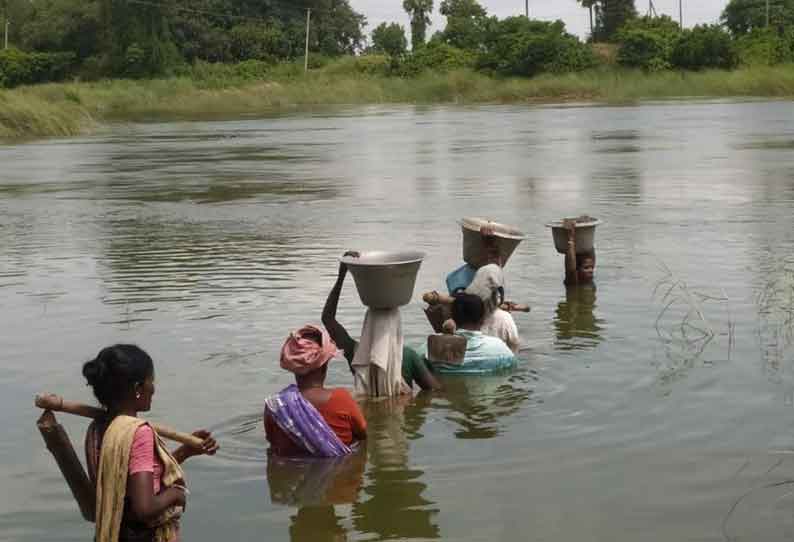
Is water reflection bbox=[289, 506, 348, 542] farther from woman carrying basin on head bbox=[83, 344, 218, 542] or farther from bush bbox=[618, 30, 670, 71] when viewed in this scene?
bush bbox=[618, 30, 670, 71]

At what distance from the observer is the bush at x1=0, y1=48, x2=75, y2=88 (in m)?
82.6

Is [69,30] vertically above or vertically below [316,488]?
above

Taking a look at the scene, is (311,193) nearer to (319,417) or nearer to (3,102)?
(319,417)

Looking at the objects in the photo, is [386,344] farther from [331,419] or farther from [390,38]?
[390,38]

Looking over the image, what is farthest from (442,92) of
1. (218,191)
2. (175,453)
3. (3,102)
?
(175,453)

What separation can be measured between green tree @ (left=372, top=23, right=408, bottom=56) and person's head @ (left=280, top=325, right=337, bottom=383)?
335ft

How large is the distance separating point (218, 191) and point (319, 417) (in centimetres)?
1531

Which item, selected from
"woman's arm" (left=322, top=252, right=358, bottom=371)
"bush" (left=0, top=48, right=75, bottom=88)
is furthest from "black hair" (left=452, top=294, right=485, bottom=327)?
"bush" (left=0, top=48, right=75, bottom=88)

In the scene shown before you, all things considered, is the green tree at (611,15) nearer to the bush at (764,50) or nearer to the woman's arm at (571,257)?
the bush at (764,50)

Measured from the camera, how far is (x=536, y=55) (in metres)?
76.3

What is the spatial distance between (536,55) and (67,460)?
242 ft

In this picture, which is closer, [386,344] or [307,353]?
[307,353]

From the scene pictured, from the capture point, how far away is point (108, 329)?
9.92 metres

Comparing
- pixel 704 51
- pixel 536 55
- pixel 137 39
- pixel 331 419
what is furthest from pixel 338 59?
pixel 331 419
